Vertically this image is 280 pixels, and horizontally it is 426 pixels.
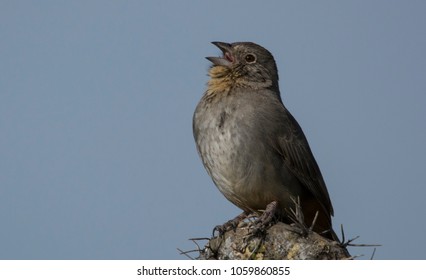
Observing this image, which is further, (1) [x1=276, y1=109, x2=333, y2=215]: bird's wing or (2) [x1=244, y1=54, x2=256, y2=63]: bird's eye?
(2) [x1=244, y1=54, x2=256, y2=63]: bird's eye

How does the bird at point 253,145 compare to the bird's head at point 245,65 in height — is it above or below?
below

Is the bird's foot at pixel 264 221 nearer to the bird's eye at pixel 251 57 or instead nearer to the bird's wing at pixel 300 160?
the bird's wing at pixel 300 160

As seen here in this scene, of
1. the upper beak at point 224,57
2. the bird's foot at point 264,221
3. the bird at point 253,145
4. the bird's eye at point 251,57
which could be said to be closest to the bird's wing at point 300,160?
the bird at point 253,145

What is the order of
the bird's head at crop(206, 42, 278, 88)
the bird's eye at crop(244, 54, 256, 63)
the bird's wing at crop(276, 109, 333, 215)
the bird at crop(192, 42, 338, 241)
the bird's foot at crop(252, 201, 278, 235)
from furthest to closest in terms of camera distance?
the bird's eye at crop(244, 54, 256, 63), the bird's head at crop(206, 42, 278, 88), the bird's wing at crop(276, 109, 333, 215), the bird at crop(192, 42, 338, 241), the bird's foot at crop(252, 201, 278, 235)

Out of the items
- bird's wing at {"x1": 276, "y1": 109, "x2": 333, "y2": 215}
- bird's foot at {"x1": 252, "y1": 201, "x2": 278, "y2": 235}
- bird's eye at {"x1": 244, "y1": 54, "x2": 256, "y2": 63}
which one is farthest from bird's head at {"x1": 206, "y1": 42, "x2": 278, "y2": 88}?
bird's foot at {"x1": 252, "y1": 201, "x2": 278, "y2": 235}

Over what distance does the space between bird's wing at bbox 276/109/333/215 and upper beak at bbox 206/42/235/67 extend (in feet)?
3.07

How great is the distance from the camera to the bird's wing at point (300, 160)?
9.03 m

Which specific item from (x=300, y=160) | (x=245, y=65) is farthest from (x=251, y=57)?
(x=300, y=160)

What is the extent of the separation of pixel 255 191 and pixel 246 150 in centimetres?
45

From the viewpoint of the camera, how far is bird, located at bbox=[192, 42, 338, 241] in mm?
8633

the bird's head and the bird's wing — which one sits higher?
the bird's head

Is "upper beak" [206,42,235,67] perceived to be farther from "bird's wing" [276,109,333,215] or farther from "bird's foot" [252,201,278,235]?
"bird's foot" [252,201,278,235]
